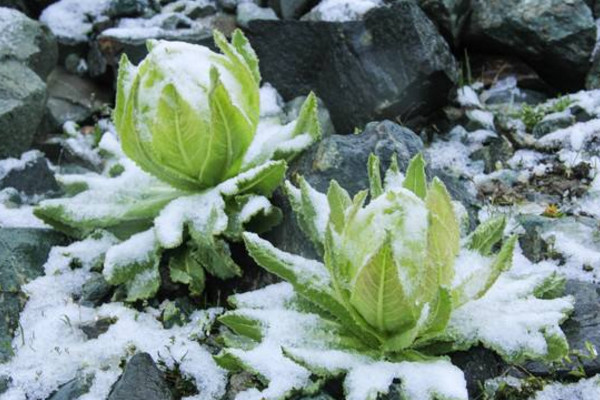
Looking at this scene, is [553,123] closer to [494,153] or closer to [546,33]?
[494,153]

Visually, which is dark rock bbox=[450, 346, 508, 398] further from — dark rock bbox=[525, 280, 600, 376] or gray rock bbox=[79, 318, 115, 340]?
gray rock bbox=[79, 318, 115, 340]

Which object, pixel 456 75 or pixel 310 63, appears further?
pixel 310 63

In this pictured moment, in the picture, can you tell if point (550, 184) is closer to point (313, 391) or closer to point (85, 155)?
point (313, 391)

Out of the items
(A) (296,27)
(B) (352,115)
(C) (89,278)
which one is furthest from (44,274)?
(A) (296,27)

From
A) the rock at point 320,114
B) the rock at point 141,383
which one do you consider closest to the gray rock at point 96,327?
the rock at point 141,383

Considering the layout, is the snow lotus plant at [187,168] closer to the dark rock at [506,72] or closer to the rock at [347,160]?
the rock at [347,160]

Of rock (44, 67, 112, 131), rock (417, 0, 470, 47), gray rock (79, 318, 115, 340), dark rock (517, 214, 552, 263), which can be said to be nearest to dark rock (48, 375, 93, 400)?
gray rock (79, 318, 115, 340)
